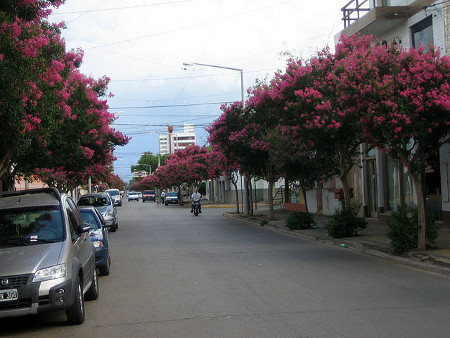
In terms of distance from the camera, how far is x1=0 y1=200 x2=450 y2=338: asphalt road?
6.47m

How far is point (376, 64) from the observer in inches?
484

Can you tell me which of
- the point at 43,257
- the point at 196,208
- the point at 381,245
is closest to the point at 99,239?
the point at 43,257

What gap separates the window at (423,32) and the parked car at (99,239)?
1244 centimetres

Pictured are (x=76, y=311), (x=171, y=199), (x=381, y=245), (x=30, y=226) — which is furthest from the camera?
(x=171, y=199)

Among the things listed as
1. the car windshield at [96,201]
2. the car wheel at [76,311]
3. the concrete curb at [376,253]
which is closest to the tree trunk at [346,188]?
the concrete curb at [376,253]

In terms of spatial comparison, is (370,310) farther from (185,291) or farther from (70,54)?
(70,54)

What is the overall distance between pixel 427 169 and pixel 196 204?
1941cm

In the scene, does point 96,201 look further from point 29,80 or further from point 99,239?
point 29,80

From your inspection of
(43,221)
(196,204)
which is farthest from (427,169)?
(196,204)

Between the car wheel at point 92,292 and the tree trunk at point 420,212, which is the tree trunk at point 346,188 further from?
the car wheel at point 92,292

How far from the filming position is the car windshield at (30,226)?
707cm

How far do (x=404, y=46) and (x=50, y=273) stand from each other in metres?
16.4

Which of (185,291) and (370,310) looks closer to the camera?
(370,310)

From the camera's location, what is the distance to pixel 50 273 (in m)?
6.38
